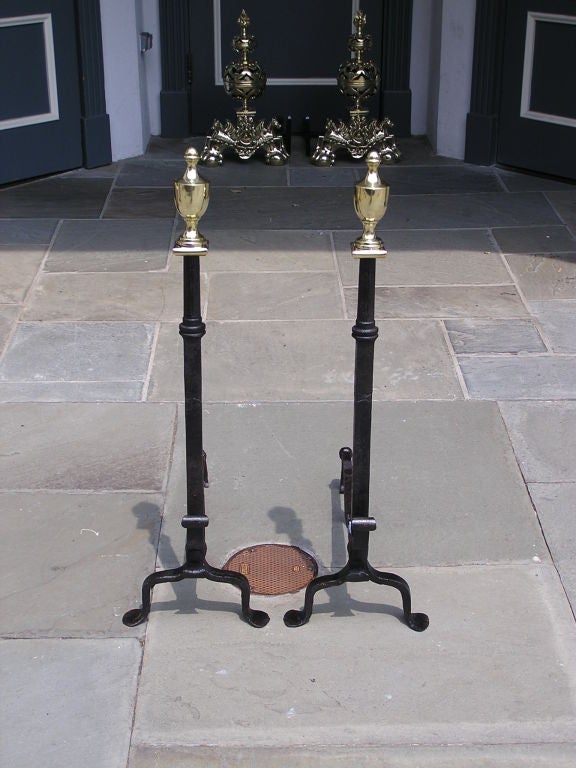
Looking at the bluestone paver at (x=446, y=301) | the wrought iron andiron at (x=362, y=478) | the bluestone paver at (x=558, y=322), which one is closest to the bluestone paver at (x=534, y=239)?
the bluestone paver at (x=446, y=301)

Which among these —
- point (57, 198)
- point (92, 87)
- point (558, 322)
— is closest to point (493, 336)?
point (558, 322)

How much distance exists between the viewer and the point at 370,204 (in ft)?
10.7

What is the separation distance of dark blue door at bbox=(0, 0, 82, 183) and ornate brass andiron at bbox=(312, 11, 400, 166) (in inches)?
70.7

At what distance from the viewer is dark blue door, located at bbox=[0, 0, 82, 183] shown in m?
7.56

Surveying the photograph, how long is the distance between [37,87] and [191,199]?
496 centimetres

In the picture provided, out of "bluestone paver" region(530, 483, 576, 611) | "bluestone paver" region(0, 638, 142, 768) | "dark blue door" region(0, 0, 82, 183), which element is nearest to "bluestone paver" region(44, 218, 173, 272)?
"dark blue door" region(0, 0, 82, 183)

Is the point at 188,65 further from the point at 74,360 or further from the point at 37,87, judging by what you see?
the point at 74,360

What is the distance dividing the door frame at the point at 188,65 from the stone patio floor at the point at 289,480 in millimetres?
1461

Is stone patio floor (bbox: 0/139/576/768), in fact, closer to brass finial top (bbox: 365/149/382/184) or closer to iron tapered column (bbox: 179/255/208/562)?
iron tapered column (bbox: 179/255/208/562)

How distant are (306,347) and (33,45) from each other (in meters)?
3.43

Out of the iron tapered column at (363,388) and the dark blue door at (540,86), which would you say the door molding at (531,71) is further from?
the iron tapered column at (363,388)

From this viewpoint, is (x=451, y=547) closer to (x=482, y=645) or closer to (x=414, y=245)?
(x=482, y=645)

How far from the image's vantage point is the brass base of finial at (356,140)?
8250mm

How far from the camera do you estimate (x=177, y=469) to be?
4.57 meters
